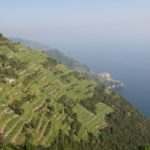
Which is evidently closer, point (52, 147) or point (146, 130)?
point (52, 147)

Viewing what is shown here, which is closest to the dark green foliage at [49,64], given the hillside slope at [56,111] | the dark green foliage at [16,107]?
the hillside slope at [56,111]

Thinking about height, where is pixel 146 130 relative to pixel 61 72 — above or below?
below

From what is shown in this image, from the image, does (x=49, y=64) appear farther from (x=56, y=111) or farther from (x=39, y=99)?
(x=39, y=99)

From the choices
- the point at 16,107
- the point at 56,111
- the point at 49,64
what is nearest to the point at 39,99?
the point at 56,111

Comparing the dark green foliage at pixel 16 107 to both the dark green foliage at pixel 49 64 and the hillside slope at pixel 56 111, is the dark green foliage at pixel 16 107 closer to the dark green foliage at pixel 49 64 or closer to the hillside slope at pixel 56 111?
the hillside slope at pixel 56 111

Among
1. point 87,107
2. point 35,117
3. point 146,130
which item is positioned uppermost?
point 35,117

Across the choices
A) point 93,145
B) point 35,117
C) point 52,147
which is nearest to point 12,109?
point 35,117

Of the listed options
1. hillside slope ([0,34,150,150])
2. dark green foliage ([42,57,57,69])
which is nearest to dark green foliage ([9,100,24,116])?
hillside slope ([0,34,150,150])

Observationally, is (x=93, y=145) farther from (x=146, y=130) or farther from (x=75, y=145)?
(x=146, y=130)
